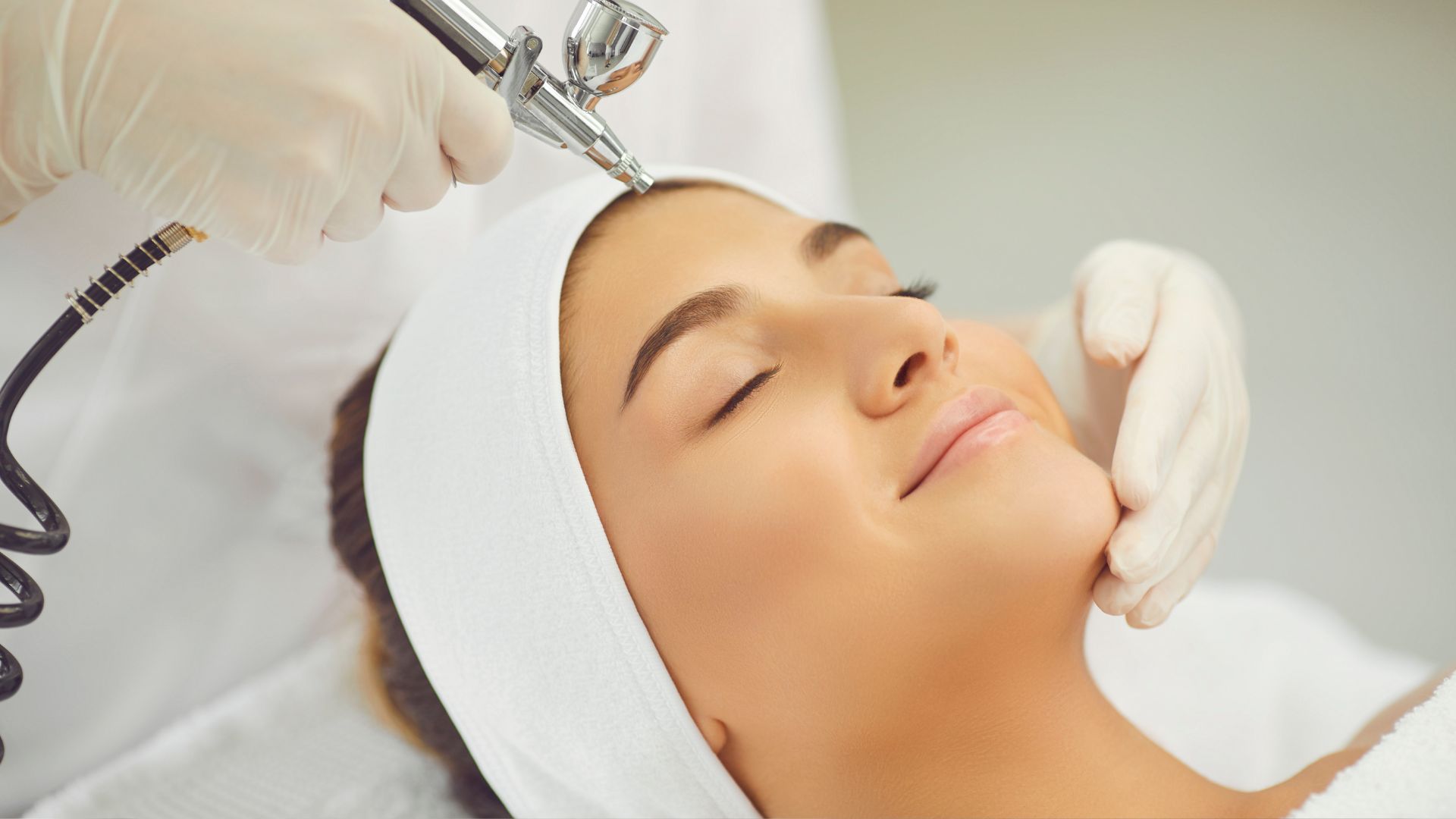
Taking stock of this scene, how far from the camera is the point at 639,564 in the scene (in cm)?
104

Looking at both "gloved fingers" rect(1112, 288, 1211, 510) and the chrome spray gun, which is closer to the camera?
the chrome spray gun

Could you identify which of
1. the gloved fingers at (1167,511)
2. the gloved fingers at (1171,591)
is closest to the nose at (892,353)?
the gloved fingers at (1167,511)

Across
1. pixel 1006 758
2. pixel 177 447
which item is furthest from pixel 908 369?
pixel 177 447

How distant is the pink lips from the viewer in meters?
0.98

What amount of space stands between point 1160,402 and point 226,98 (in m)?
1.02

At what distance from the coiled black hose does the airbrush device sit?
1.07 feet

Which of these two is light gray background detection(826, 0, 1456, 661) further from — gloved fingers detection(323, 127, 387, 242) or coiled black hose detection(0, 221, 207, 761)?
coiled black hose detection(0, 221, 207, 761)

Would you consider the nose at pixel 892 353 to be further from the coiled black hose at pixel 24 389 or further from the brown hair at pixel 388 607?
the coiled black hose at pixel 24 389

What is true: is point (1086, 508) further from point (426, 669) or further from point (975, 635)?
point (426, 669)

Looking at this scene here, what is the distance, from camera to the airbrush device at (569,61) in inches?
35.7

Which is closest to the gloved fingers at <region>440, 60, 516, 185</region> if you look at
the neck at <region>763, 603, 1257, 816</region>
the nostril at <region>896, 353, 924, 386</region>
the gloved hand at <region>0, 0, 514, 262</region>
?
the gloved hand at <region>0, 0, 514, 262</region>

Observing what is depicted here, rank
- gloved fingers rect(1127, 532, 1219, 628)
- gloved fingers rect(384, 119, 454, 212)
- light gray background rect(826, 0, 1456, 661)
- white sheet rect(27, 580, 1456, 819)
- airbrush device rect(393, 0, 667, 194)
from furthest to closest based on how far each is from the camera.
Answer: light gray background rect(826, 0, 1456, 661) < white sheet rect(27, 580, 1456, 819) < gloved fingers rect(1127, 532, 1219, 628) < gloved fingers rect(384, 119, 454, 212) < airbrush device rect(393, 0, 667, 194)

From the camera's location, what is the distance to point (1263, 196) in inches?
92.1

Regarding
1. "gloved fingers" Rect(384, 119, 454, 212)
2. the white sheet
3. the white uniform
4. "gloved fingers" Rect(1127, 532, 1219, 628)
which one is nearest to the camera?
"gloved fingers" Rect(384, 119, 454, 212)
